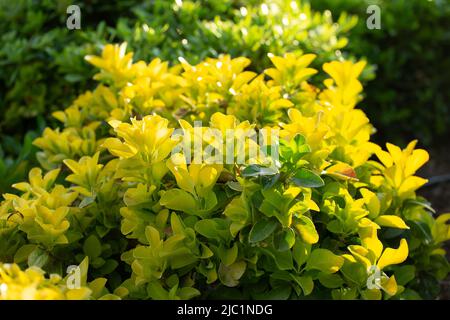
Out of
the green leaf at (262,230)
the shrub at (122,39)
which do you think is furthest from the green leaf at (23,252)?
the shrub at (122,39)

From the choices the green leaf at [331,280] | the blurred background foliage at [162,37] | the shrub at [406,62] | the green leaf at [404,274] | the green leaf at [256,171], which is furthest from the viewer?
the shrub at [406,62]

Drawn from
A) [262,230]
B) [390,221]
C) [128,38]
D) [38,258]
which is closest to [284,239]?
[262,230]

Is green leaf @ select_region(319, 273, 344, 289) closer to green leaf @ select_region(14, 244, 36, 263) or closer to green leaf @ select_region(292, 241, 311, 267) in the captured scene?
green leaf @ select_region(292, 241, 311, 267)

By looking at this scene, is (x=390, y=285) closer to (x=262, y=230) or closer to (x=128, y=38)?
(x=262, y=230)

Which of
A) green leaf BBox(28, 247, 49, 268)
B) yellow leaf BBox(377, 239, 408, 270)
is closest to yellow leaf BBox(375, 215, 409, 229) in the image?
yellow leaf BBox(377, 239, 408, 270)

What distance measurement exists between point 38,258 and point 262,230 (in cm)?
77

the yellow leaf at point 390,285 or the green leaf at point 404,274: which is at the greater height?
the green leaf at point 404,274

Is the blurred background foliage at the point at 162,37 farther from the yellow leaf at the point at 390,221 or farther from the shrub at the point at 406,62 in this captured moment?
the yellow leaf at the point at 390,221

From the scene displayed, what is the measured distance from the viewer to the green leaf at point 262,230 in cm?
209

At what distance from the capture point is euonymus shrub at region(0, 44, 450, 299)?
2156mm

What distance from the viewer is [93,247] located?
8.07 feet

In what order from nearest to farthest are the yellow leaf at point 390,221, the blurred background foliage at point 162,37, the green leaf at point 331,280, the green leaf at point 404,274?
the green leaf at point 331,280 → the yellow leaf at point 390,221 → the green leaf at point 404,274 → the blurred background foliage at point 162,37

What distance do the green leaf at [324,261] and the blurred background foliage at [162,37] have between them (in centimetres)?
149

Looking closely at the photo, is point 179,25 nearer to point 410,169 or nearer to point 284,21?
point 284,21
